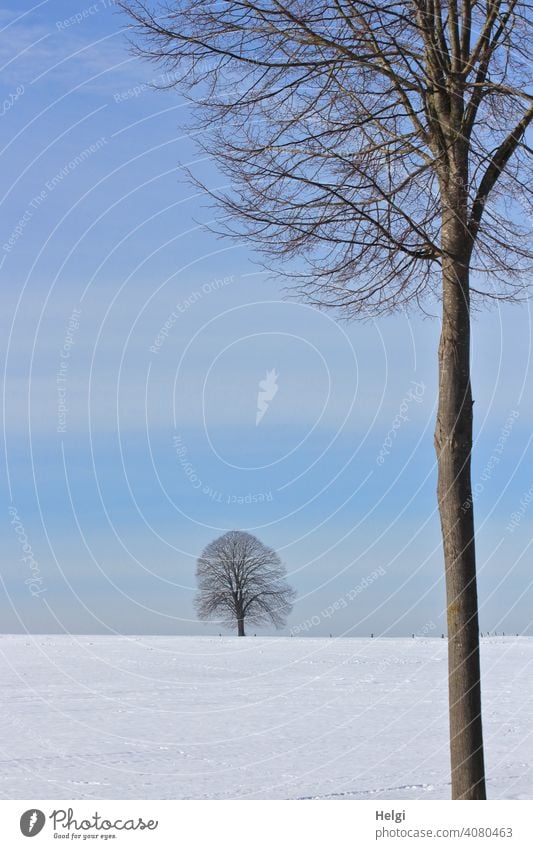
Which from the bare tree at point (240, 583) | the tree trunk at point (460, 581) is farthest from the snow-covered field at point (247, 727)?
the bare tree at point (240, 583)

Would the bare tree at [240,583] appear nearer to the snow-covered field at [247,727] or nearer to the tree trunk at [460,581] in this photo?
the snow-covered field at [247,727]

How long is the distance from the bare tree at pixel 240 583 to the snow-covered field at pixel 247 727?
50.7ft

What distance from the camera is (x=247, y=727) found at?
15.9 m

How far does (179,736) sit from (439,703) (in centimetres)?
528

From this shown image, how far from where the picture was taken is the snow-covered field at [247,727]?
38.9ft

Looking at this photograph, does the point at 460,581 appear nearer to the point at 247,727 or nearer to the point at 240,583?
the point at 247,727

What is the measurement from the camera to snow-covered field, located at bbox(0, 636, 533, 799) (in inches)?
467

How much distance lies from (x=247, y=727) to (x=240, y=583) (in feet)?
94.2

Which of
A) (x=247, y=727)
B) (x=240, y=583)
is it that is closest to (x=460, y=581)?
(x=247, y=727)

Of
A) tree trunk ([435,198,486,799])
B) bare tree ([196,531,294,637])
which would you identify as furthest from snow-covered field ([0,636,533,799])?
bare tree ([196,531,294,637])

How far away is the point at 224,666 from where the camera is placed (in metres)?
25.2

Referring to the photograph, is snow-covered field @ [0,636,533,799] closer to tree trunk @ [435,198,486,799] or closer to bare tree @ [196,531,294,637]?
tree trunk @ [435,198,486,799]

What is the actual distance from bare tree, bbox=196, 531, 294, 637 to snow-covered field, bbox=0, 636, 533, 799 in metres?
15.5
